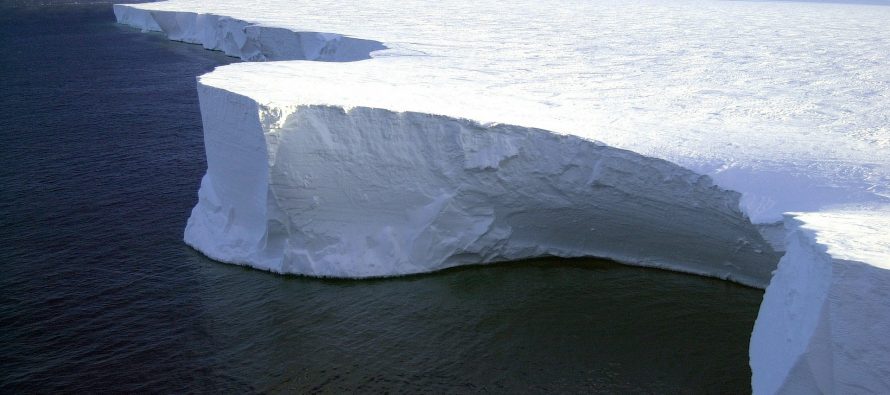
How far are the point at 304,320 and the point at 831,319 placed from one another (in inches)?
168

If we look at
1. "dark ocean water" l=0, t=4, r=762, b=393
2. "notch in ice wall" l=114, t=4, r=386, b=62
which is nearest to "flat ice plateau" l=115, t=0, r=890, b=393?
"dark ocean water" l=0, t=4, r=762, b=393

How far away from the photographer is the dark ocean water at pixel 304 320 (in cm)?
634

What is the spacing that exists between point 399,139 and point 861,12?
13255 mm

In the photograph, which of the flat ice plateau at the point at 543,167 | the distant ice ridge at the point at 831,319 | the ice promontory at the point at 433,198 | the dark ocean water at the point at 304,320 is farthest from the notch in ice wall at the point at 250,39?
the distant ice ridge at the point at 831,319

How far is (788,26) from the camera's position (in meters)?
14.2

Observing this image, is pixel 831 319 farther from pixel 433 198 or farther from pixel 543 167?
pixel 433 198

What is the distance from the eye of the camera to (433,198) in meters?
7.80

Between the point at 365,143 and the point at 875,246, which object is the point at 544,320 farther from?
the point at 875,246

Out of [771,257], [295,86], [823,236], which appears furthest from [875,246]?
[295,86]

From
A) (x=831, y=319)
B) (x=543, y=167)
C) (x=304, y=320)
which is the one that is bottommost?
(x=304, y=320)

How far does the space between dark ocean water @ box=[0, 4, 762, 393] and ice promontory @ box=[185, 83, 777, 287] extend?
9.0 inches

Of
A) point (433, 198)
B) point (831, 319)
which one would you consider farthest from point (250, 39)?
point (831, 319)

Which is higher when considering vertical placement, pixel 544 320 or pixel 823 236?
pixel 823 236

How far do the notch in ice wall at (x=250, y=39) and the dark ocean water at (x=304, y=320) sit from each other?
12.2 feet
